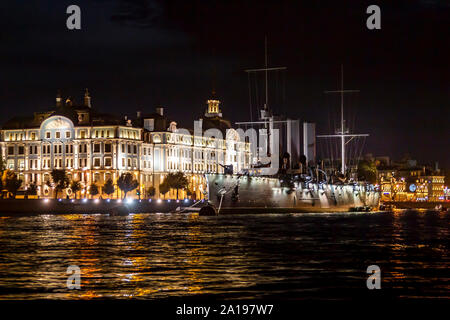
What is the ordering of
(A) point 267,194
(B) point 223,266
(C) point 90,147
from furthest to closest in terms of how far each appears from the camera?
(C) point 90,147
(A) point 267,194
(B) point 223,266

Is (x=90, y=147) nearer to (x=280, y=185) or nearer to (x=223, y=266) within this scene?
(x=280, y=185)

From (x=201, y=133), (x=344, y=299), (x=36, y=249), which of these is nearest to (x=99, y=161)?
(x=201, y=133)

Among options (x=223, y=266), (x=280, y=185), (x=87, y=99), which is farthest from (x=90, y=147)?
(x=223, y=266)

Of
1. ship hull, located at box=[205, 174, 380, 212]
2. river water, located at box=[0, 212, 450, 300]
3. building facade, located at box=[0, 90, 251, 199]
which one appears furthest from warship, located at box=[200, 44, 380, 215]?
river water, located at box=[0, 212, 450, 300]

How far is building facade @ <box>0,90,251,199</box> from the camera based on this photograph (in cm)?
12794

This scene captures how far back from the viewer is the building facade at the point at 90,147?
5037 inches

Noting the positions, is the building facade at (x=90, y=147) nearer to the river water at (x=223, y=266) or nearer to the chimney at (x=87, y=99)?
the chimney at (x=87, y=99)

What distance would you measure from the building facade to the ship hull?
32506 mm

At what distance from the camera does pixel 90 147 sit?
422 ft

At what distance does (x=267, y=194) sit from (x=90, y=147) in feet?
159

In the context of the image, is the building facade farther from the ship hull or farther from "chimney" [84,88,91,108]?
the ship hull

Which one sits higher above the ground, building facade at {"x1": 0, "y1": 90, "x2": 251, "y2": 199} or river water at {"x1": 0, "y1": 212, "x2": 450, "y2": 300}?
building facade at {"x1": 0, "y1": 90, "x2": 251, "y2": 199}

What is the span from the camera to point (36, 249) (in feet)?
114
